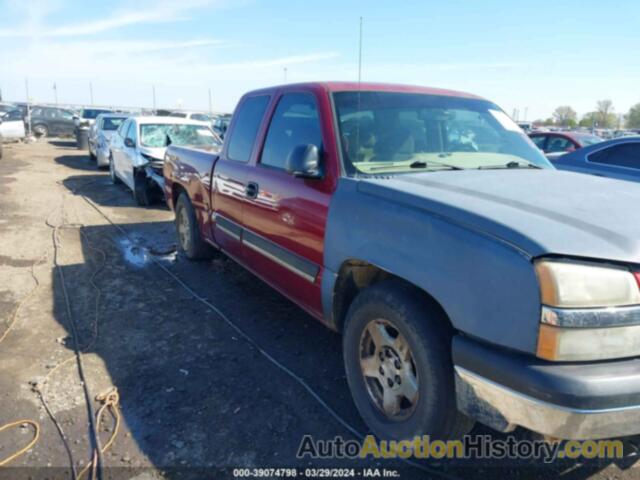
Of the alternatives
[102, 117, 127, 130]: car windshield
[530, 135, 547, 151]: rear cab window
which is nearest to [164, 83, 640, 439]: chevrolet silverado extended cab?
[530, 135, 547, 151]: rear cab window

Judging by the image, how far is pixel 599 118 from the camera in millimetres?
54688

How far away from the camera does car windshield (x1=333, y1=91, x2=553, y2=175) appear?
3195mm

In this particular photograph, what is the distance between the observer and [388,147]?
3258mm

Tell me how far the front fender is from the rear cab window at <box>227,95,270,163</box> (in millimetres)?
1735

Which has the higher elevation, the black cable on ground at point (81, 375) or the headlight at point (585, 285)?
the headlight at point (585, 285)

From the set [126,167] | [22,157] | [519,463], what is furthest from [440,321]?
[22,157]

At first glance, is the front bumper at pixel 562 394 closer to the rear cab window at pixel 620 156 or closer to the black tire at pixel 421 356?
the black tire at pixel 421 356

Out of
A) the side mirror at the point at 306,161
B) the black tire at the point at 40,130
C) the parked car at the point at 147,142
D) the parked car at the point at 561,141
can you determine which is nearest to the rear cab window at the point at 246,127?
the side mirror at the point at 306,161

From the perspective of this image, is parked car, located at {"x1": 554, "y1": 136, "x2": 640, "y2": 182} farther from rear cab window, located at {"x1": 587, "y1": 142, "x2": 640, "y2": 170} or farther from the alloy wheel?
the alloy wheel

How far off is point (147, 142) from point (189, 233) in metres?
4.90

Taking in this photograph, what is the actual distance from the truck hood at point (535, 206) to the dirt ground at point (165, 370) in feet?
3.80

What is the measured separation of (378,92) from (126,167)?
8231mm

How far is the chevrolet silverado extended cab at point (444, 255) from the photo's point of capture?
1925mm

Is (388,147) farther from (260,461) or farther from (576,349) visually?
(260,461)
